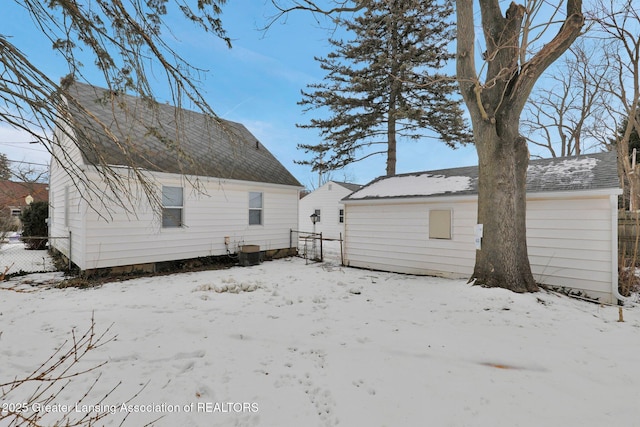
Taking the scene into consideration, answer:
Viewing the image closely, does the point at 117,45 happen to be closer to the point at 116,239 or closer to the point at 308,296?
the point at 308,296

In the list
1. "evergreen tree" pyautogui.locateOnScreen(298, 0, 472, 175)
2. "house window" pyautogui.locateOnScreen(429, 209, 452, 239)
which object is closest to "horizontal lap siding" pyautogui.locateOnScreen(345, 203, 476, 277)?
"house window" pyautogui.locateOnScreen(429, 209, 452, 239)

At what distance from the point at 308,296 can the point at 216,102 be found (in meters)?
3.81

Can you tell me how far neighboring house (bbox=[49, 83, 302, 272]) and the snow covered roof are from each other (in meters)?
3.36

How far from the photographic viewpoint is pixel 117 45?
10.0 feet

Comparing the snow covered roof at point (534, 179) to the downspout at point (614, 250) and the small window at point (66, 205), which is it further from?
the small window at point (66, 205)

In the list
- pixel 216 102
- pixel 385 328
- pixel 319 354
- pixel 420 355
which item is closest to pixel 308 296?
pixel 385 328

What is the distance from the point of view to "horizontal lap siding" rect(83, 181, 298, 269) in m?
7.11

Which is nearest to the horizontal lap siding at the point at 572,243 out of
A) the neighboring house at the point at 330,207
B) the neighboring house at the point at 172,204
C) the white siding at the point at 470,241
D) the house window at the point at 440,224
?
the white siding at the point at 470,241

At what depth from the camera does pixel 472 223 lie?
23.8 ft

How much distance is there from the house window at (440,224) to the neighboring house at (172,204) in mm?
5240

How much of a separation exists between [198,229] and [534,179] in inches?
357

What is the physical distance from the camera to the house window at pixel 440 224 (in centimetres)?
760

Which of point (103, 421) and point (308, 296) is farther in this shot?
point (308, 296)

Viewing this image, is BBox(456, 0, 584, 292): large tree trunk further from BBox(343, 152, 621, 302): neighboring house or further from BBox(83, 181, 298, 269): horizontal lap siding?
BBox(83, 181, 298, 269): horizontal lap siding
